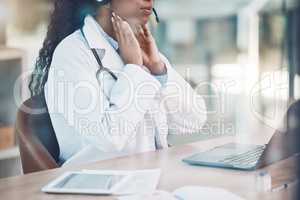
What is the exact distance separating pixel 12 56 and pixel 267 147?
0.82 metres

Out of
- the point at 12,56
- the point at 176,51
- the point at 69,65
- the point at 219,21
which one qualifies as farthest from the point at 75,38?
the point at 219,21

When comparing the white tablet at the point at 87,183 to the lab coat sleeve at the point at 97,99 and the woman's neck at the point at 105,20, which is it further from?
the woman's neck at the point at 105,20

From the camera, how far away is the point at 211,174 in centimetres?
165

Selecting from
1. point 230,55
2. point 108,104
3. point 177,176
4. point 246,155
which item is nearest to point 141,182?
point 177,176

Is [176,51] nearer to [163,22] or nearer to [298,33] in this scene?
[163,22]

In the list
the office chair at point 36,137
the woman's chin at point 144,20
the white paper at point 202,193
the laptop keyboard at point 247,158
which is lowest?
the white paper at point 202,193

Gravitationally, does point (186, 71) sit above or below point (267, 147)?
above

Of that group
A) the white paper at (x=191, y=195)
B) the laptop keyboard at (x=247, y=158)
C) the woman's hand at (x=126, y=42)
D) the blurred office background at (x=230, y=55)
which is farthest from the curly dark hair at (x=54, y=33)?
the laptop keyboard at (x=247, y=158)

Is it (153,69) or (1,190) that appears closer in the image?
(1,190)

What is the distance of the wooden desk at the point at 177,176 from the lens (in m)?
1.47

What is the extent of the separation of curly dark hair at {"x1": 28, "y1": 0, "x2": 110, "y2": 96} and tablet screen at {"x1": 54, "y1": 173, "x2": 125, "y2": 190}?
29cm

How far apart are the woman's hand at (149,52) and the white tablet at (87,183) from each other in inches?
14.5

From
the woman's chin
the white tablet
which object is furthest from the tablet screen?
the woman's chin

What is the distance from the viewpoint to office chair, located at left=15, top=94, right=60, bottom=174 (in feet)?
5.46
